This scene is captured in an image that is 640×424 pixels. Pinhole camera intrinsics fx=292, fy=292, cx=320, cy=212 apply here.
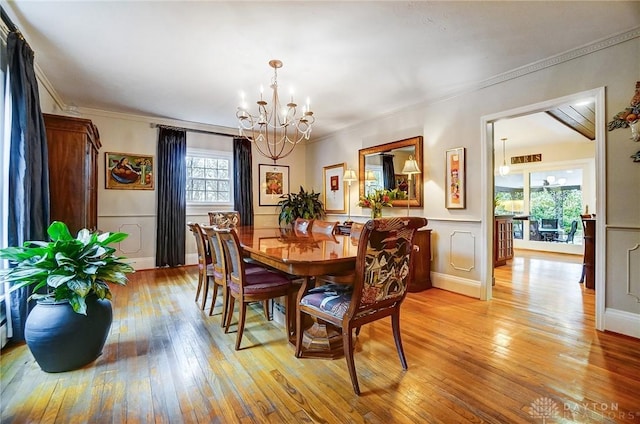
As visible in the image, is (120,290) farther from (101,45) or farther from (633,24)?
(633,24)

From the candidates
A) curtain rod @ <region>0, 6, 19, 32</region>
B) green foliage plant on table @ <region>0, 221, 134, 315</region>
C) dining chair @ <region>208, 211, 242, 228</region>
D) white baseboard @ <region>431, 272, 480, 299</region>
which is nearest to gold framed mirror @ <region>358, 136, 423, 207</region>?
white baseboard @ <region>431, 272, 480, 299</region>

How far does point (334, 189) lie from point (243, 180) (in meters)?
1.84

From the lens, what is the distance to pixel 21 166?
2.30m

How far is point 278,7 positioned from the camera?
2172 millimetres

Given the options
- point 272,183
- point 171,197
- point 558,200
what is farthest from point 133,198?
point 558,200

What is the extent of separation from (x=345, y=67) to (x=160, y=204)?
3865mm

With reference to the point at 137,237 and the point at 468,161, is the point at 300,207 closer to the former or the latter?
the point at 137,237

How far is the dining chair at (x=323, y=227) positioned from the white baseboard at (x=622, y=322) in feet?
8.55

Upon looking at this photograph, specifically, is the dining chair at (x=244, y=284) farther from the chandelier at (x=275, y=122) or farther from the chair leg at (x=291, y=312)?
the chandelier at (x=275, y=122)

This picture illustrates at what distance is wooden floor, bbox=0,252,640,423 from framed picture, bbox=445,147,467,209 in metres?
1.44

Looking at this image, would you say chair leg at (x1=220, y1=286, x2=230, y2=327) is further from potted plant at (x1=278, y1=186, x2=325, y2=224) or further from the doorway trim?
potted plant at (x1=278, y1=186, x2=325, y2=224)

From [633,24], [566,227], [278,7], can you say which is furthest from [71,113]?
[566,227]

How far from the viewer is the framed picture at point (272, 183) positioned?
6.21 m

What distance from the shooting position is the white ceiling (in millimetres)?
2203
